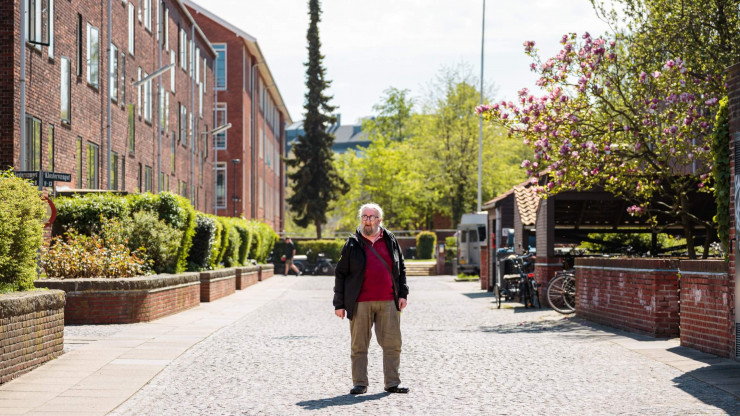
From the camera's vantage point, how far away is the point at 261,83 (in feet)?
234

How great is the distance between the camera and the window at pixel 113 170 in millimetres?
33375

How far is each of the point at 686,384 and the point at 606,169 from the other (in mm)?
9553

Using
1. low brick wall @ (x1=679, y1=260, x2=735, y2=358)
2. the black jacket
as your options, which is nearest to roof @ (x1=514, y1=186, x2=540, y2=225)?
low brick wall @ (x1=679, y1=260, x2=735, y2=358)

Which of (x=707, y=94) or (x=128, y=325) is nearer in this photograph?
(x=128, y=325)

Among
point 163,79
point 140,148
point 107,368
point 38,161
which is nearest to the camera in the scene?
point 107,368

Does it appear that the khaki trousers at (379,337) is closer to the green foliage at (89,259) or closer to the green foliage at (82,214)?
the green foliage at (89,259)

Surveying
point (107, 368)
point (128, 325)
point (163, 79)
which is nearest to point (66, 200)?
point (128, 325)

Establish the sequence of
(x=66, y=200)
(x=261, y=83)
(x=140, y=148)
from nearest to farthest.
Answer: (x=66, y=200), (x=140, y=148), (x=261, y=83)

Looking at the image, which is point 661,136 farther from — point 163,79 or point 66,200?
A: point 163,79

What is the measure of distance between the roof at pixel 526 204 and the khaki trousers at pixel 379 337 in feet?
58.0

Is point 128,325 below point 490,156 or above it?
below

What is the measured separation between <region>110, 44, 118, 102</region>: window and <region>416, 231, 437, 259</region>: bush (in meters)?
32.7

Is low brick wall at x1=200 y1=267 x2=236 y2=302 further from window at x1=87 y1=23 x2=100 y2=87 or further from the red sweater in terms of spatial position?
the red sweater

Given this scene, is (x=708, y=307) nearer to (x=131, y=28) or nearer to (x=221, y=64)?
(x=131, y=28)
